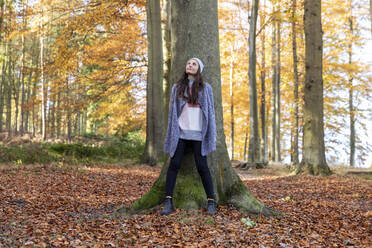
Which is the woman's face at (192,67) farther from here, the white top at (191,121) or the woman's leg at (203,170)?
the woman's leg at (203,170)

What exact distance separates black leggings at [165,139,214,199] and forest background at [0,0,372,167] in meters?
7.99

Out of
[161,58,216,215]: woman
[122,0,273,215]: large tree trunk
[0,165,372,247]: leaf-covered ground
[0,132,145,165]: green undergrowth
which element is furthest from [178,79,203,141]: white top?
[0,132,145,165]: green undergrowth

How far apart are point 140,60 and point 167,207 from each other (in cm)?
1186

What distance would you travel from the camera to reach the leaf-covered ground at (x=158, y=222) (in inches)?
141

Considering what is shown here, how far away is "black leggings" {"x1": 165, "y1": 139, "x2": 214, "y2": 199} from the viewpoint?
452cm

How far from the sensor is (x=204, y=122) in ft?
15.0

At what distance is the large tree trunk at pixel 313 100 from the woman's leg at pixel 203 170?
658 centimetres

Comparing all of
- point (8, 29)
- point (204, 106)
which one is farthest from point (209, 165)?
point (8, 29)

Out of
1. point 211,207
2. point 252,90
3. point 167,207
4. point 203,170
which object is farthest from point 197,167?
point 252,90

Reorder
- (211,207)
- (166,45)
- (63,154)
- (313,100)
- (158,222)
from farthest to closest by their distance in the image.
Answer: (166,45) < (63,154) < (313,100) < (211,207) < (158,222)

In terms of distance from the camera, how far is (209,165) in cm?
482

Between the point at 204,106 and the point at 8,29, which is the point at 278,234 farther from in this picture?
the point at 8,29

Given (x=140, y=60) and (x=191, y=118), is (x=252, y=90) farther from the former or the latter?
(x=191, y=118)

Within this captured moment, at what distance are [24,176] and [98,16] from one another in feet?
20.6
